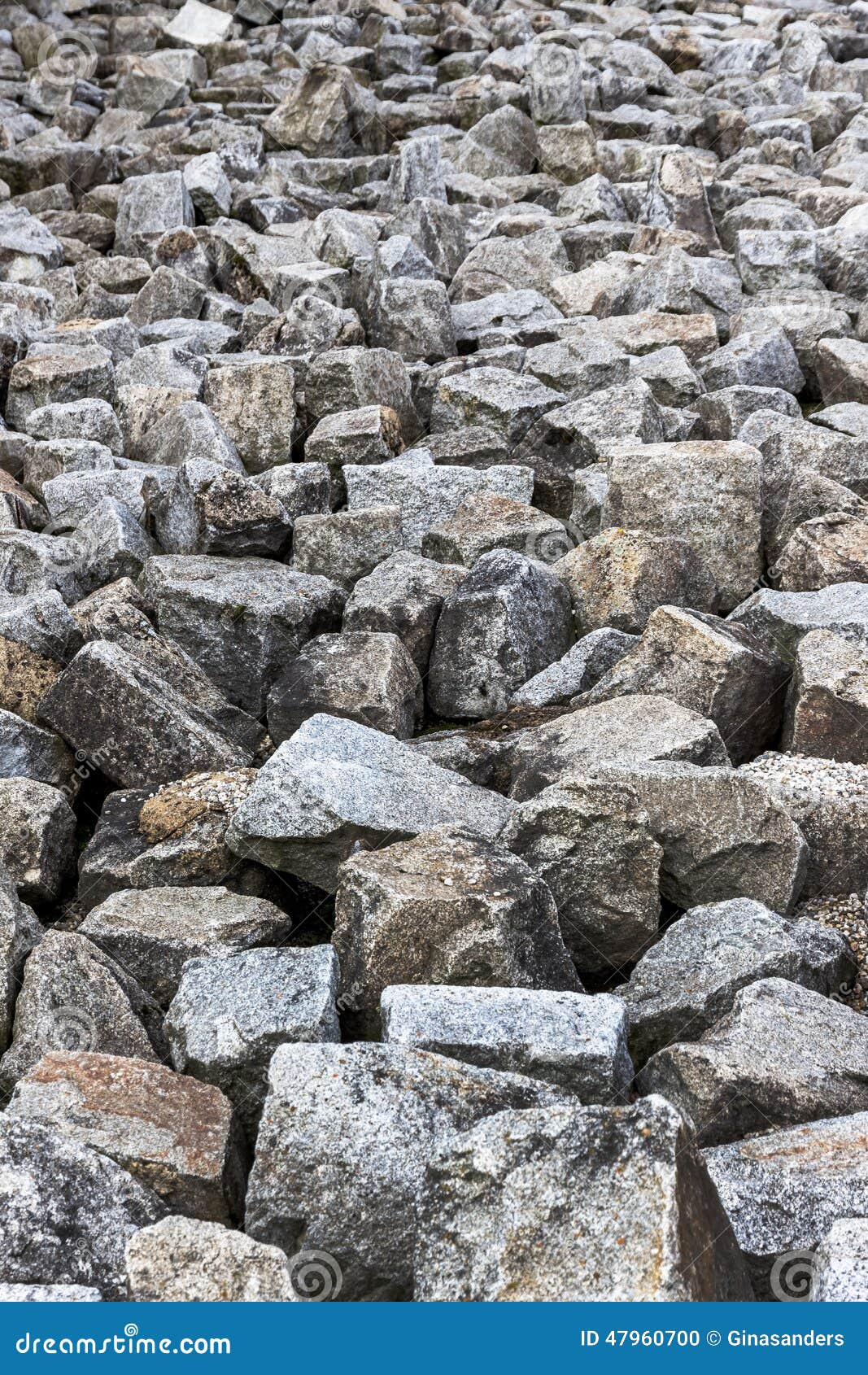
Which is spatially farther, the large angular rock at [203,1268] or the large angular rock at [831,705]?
the large angular rock at [831,705]

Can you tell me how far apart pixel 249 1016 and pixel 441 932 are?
55 cm

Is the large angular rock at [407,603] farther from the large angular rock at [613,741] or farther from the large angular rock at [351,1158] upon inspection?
the large angular rock at [351,1158]

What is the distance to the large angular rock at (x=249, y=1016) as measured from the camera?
3.52m

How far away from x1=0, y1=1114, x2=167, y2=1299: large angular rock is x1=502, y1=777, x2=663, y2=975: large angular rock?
157 cm

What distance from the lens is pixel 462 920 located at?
374 cm

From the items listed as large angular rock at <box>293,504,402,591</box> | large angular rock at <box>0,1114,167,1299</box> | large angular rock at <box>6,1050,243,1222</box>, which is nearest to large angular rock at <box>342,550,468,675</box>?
large angular rock at <box>293,504,402,591</box>

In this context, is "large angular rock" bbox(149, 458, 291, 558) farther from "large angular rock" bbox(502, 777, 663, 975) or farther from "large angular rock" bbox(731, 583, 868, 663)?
"large angular rock" bbox(502, 777, 663, 975)

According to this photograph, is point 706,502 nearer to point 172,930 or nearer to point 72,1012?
point 172,930

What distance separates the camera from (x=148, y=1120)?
332 cm

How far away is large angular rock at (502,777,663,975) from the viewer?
13.6ft

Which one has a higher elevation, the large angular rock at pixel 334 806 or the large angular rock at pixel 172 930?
the large angular rock at pixel 334 806

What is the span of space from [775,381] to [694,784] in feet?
15.9

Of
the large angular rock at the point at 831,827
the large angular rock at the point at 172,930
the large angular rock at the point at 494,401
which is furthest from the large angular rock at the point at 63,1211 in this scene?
the large angular rock at the point at 494,401

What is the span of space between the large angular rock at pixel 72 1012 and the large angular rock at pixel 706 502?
3.51 metres
